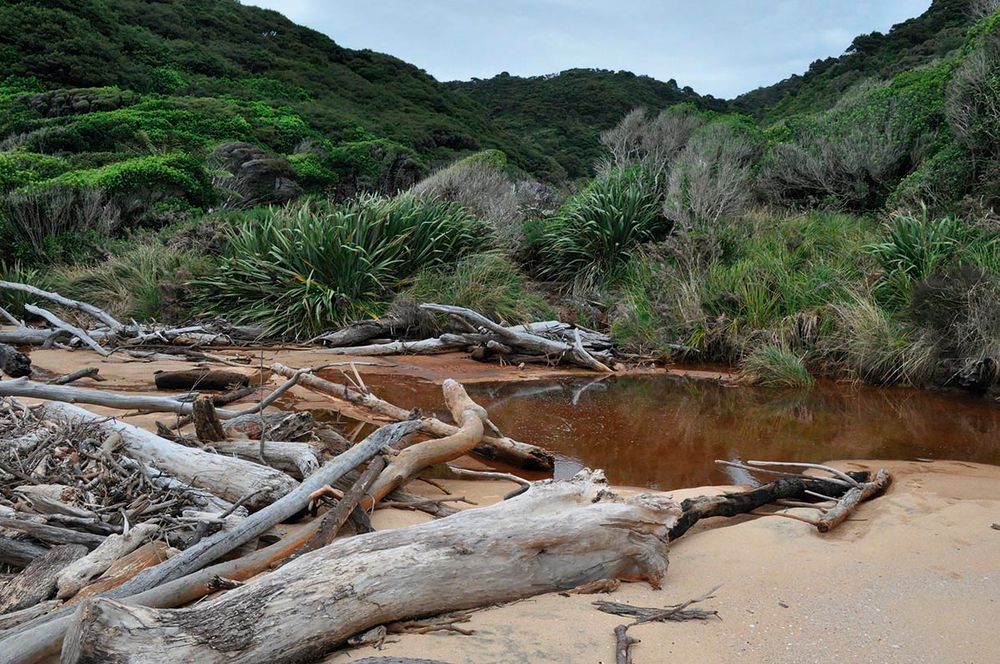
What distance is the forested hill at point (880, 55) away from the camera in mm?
32812

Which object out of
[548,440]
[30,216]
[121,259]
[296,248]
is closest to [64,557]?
[548,440]

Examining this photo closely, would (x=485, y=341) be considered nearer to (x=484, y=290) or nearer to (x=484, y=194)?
(x=484, y=290)

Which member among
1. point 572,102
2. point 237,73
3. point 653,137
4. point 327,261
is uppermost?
point 572,102

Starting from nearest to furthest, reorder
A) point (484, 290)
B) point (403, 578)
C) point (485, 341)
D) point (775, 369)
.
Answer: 1. point (403, 578)
2. point (775, 369)
3. point (485, 341)
4. point (484, 290)

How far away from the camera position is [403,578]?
276cm

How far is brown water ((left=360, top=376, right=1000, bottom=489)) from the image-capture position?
18.9ft

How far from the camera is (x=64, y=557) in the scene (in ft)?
9.83

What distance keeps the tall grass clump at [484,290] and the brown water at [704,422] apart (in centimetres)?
263

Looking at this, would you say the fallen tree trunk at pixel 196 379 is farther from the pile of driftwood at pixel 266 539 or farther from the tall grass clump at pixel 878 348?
the tall grass clump at pixel 878 348

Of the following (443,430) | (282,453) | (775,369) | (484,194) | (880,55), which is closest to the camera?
(282,453)

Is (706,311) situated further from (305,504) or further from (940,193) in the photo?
(305,504)

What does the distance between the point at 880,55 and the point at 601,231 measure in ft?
107

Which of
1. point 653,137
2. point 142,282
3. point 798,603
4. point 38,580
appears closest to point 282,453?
point 38,580

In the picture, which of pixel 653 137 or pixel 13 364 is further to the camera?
pixel 653 137
